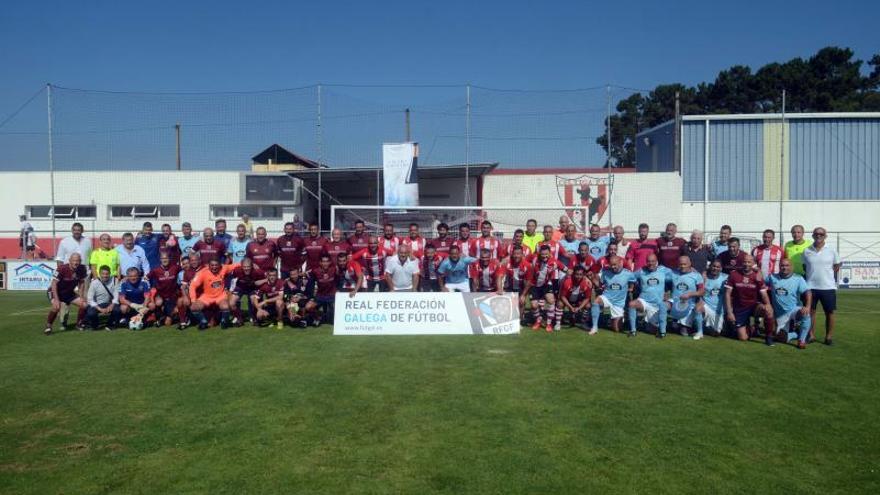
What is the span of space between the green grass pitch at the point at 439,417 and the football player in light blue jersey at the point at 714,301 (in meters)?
0.84

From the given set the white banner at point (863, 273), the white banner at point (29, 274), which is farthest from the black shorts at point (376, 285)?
the white banner at point (863, 273)

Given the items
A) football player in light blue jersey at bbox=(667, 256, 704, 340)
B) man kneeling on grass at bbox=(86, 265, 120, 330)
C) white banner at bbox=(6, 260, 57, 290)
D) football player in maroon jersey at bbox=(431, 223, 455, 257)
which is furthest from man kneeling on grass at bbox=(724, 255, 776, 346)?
white banner at bbox=(6, 260, 57, 290)

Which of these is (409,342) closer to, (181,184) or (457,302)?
(457,302)

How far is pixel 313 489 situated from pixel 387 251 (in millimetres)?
7394

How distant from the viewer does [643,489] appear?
4.12 metres

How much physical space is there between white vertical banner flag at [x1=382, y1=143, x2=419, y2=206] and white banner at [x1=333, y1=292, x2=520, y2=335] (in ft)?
23.9

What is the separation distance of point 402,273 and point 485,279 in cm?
136

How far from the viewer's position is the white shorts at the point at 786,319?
9242mm

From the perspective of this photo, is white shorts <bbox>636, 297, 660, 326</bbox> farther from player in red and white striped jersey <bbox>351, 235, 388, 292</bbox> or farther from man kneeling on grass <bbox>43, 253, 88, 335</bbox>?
man kneeling on grass <bbox>43, 253, 88, 335</bbox>

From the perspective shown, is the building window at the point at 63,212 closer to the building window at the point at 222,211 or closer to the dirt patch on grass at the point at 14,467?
the building window at the point at 222,211

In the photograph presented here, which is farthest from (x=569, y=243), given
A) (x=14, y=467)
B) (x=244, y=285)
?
(x=14, y=467)

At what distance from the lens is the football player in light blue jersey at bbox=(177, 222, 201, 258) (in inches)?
462

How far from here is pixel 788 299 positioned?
935 centimetres

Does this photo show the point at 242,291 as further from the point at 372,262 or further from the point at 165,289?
the point at 372,262
